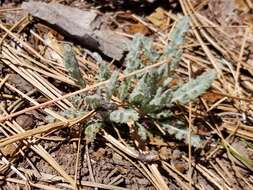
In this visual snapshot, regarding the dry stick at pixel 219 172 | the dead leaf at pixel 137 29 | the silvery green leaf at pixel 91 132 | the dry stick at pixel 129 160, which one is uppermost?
the dead leaf at pixel 137 29

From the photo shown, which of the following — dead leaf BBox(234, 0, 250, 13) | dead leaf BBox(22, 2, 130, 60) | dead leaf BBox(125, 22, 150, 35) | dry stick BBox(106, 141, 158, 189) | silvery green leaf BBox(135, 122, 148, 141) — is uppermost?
dead leaf BBox(22, 2, 130, 60)

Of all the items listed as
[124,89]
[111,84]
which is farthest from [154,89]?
[111,84]

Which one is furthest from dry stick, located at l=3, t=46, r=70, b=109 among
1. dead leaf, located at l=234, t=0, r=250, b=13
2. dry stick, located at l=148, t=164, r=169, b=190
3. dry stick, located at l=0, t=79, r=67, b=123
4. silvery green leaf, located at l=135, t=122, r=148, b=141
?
dead leaf, located at l=234, t=0, r=250, b=13

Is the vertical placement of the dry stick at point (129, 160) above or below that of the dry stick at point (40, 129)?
below

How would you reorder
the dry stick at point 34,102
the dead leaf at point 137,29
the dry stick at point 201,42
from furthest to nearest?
the dead leaf at point 137,29
the dry stick at point 201,42
the dry stick at point 34,102

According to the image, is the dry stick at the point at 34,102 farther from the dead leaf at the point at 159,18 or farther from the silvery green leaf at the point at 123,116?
the dead leaf at the point at 159,18

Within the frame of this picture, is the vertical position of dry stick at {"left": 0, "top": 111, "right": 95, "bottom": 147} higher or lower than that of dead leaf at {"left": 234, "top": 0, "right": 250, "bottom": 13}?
lower

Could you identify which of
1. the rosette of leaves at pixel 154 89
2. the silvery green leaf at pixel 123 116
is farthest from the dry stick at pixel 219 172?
the silvery green leaf at pixel 123 116

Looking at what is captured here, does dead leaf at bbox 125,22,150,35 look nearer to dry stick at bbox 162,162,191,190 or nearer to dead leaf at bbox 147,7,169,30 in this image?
dead leaf at bbox 147,7,169,30
